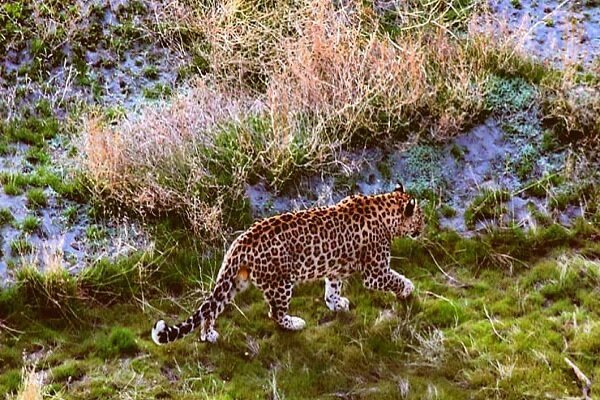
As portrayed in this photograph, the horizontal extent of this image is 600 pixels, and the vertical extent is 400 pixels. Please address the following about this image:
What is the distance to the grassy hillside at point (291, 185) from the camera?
281 inches

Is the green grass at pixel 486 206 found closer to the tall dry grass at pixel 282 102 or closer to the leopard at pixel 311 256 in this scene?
the tall dry grass at pixel 282 102

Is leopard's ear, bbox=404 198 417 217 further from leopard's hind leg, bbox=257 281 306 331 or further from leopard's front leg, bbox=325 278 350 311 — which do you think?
leopard's hind leg, bbox=257 281 306 331

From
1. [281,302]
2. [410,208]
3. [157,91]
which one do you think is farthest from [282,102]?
[281,302]

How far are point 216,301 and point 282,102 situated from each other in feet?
9.11

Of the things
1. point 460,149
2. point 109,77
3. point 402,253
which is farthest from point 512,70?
point 109,77

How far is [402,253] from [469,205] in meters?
0.93

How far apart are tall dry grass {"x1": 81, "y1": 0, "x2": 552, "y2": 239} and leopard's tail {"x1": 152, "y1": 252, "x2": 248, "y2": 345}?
46.4 inches

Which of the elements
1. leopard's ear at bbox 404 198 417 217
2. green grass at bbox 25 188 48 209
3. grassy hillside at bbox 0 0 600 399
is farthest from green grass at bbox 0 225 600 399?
green grass at bbox 25 188 48 209

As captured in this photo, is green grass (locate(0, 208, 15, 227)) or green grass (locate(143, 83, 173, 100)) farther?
green grass (locate(143, 83, 173, 100))

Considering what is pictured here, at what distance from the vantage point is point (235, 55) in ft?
33.4

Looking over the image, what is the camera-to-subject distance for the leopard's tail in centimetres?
700

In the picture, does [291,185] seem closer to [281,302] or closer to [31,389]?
[281,302]

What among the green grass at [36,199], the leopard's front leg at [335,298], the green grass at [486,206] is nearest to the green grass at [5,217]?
the green grass at [36,199]

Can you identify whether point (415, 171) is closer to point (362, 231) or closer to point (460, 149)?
point (460, 149)
